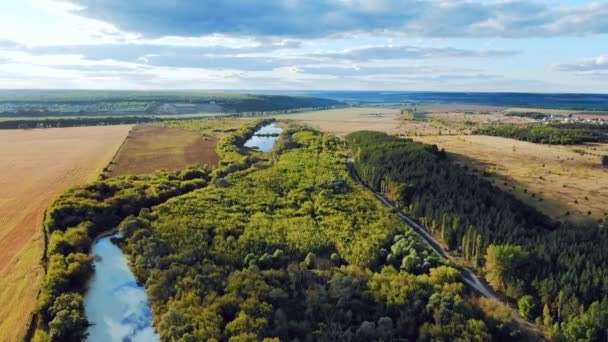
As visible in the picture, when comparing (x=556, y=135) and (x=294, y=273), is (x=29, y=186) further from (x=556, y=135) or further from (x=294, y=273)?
(x=556, y=135)

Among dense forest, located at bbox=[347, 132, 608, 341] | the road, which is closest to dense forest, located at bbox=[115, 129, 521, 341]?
the road

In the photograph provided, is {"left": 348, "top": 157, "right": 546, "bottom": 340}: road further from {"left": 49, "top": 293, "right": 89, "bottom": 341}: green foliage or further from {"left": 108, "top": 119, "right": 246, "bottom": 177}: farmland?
{"left": 108, "top": 119, "right": 246, "bottom": 177}: farmland

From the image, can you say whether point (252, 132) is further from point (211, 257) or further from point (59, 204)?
point (211, 257)

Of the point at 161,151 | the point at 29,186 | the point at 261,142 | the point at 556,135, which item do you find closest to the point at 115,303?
the point at 29,186

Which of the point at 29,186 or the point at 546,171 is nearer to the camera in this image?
the point at 29,186

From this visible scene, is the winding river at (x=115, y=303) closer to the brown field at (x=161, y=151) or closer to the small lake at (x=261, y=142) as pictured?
the brown field at (x=161, y=151)
